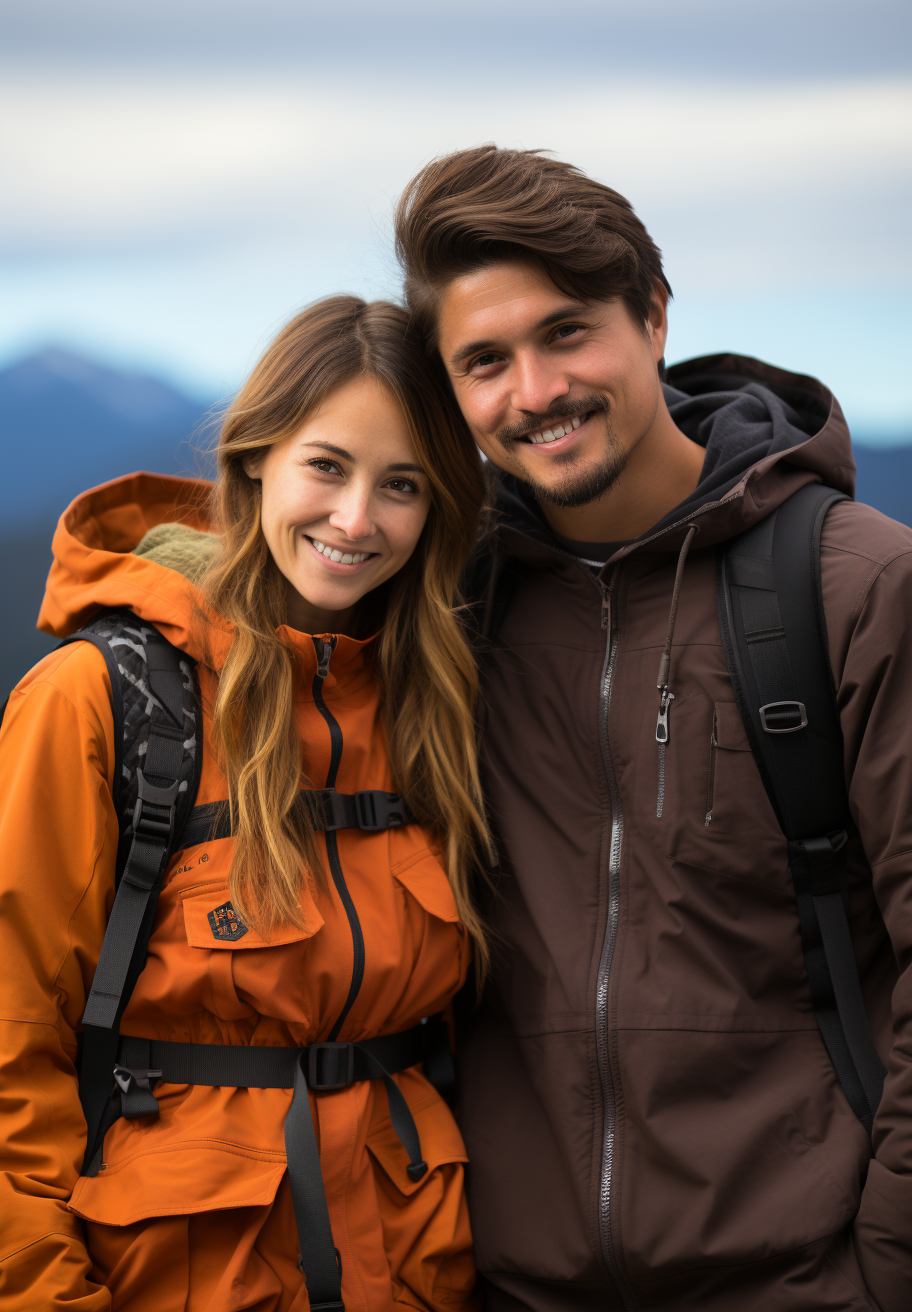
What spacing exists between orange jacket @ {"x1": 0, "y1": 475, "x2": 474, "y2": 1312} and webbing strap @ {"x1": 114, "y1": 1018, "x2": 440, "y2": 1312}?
0.07 ft

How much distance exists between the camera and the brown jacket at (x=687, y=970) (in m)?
1.50

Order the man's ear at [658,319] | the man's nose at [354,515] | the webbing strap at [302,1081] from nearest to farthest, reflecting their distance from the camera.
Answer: the webbing strap at [302,1081]
the man's nose at [354,515]
the man's ear at [658,319]

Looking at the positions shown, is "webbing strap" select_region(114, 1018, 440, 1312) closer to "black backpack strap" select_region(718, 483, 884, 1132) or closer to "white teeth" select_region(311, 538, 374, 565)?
"black backpack strap" select_region(718, 483, 884, 1132)

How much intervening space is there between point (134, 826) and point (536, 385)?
1056 millimetres

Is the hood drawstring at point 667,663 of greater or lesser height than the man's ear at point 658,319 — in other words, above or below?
below

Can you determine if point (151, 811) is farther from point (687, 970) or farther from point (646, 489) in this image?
point (646, 489)

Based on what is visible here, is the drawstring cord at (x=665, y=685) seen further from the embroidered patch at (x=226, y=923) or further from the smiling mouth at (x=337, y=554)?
the embroidered patch at (x=226, y=923)

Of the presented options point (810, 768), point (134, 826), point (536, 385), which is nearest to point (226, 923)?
point (134, 826)

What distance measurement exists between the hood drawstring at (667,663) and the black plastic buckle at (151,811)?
0.84 m

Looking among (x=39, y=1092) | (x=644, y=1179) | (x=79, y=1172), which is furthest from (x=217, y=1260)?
(x=644, y=1179)

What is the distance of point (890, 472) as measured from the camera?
3439mm

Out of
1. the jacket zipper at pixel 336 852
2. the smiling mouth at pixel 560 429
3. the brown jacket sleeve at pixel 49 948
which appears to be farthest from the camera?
the smiling mouth at pixel 560 429

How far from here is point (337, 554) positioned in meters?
1.79

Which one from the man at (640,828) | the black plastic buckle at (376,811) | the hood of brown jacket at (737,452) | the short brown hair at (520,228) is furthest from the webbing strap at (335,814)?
the short brown hair at (520,228)
